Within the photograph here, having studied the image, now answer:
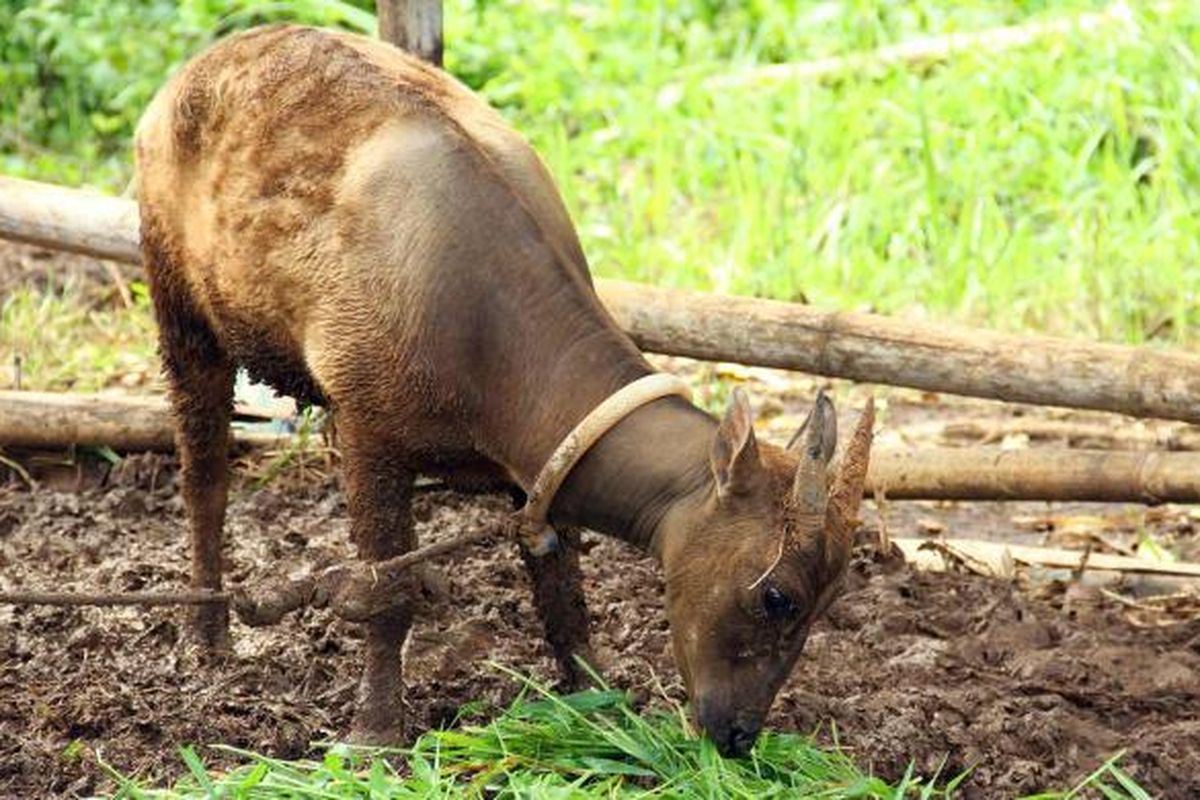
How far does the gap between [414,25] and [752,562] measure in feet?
8.80

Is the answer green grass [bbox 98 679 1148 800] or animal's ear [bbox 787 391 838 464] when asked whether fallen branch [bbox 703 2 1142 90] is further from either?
animal's ear [bbox 787 391 838 464]

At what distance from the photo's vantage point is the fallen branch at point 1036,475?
21.2ft

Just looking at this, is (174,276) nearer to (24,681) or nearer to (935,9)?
(24,681)

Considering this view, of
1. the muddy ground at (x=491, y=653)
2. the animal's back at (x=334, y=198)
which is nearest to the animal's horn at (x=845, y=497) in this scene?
the muddy ground at (x=491, y=653)

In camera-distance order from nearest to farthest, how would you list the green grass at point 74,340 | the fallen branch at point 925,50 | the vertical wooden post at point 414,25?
the vertical wooden post at point 414,25
the green grass at point 74,340
the fallen branch at point 925,50

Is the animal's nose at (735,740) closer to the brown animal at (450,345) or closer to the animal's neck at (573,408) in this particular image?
the brown animal at (450,345)

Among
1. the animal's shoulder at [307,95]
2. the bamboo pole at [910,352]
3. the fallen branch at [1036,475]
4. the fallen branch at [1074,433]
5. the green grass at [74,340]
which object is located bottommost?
the green grass at [74,340]

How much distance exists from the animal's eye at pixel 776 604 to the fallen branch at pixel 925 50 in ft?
19.9

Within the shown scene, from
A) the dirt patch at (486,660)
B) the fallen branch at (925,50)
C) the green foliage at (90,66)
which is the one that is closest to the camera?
the dirt patch at (486,660)

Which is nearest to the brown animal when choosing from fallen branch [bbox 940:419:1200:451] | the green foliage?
fallen branch [bbox 940:419:1200:451]

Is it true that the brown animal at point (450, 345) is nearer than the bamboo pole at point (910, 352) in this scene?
Yes

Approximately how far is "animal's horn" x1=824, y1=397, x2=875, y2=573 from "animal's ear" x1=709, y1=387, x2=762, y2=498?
18cm

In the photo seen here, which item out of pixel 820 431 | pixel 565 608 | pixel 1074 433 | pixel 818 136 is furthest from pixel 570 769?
pixel 818 136

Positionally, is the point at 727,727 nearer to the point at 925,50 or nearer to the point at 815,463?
the point at 815,463
